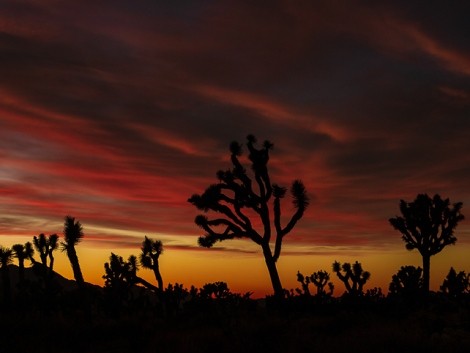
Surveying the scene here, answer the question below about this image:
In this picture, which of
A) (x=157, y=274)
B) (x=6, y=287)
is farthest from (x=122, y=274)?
(x=6, y=287)

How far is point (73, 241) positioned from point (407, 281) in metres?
19.2

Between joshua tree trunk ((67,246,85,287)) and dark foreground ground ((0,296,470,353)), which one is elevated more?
joshua tree trunk ((67,246,85,287))

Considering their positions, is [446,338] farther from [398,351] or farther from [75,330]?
[75,330]

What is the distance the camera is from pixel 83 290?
77.0ft

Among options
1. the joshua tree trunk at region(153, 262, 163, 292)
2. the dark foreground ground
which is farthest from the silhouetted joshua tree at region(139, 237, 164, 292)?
the dark foreground ground

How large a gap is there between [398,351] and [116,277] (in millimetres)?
28408

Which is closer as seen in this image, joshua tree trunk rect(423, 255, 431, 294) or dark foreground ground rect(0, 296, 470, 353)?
dark foreground ground rect(0, 296, 470, 353)

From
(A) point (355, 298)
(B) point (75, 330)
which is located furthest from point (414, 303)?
(B) point (75, 330)

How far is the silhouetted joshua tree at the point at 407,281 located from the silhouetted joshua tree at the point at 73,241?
17.1 meters

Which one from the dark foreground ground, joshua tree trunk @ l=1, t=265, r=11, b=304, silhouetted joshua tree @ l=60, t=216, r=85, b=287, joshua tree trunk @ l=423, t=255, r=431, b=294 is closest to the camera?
the dark foreground ground

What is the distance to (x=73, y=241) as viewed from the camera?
23.5 m

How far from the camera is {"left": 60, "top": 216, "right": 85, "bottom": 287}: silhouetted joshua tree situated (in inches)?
913

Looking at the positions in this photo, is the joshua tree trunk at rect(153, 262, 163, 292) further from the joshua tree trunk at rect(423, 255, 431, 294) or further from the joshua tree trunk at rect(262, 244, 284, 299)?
the joshua tree trunk at rect(423, 255, 431, 294)

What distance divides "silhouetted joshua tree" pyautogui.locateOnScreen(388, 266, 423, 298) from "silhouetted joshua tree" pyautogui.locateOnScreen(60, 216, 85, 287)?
56.0ft
